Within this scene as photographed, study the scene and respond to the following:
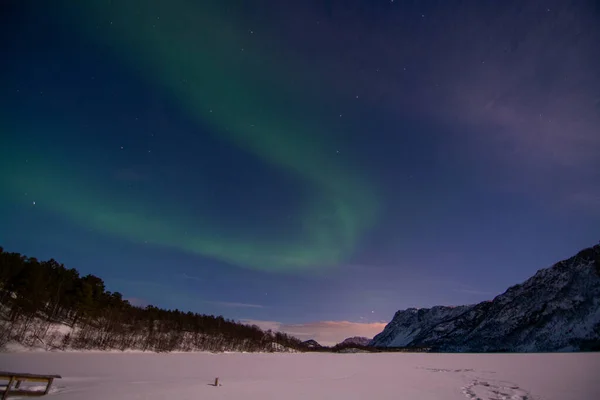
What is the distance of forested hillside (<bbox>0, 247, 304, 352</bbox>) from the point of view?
211ft

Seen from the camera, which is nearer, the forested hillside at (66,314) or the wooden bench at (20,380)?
the wooden bench at (20,380)

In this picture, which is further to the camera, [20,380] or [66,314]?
[66,314]

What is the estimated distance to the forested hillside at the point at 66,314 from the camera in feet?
211

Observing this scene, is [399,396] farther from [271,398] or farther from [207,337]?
[207,337]

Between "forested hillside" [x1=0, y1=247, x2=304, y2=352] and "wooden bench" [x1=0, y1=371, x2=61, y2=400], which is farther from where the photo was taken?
"forested hillside" [x1=0, y1=247, x2=304, y2=352]

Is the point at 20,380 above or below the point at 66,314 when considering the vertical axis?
below

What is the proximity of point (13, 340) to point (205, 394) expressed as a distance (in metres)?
58.9

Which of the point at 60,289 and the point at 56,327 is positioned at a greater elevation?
the point at 60,289

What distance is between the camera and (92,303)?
Result: 262ft

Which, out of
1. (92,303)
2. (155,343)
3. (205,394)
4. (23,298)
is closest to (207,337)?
(155,343)

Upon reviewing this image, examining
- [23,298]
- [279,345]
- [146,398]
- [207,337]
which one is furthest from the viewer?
[279,345]

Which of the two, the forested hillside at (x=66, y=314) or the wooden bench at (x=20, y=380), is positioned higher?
the forested hillside at (x=66, y=314)

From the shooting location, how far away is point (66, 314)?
81625 mm

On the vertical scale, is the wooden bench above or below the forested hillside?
below
